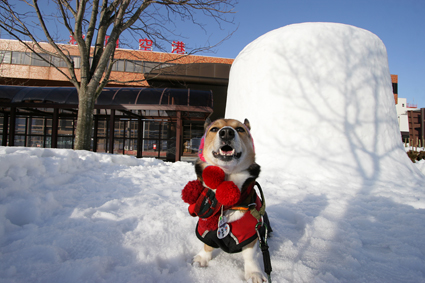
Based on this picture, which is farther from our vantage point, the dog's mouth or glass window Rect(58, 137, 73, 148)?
glass window Rect(58, 137, 73, 148)

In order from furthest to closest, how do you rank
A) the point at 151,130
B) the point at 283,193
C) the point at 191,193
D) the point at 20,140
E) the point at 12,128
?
the point at 151,130, the point at 20,140, the point at 12,128, the point at 283,193, the point at 191,193

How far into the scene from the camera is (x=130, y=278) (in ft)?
4.55

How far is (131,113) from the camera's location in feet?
35.5

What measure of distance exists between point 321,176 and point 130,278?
15.6 feet

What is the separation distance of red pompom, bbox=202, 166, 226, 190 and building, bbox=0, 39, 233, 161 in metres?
6.88

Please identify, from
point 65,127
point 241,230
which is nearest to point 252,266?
point 241,230

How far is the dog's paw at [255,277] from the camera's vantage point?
1.44 meters

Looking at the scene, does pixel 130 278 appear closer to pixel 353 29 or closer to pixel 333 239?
pixel 333 239

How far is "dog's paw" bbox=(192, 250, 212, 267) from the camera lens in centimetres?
162

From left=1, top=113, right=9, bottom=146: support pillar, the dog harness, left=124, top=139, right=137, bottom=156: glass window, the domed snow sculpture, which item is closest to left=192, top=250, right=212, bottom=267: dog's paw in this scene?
the dog harness

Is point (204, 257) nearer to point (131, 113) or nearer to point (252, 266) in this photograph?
point (252, 266)

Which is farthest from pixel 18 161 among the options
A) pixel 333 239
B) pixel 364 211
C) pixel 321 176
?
pixel 321 176

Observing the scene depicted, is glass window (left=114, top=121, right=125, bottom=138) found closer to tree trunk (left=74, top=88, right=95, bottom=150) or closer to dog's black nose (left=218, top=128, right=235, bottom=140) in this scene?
tree trunk (left=74, top=88, right=95, bottom=150)

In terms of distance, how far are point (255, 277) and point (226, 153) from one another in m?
0.89
